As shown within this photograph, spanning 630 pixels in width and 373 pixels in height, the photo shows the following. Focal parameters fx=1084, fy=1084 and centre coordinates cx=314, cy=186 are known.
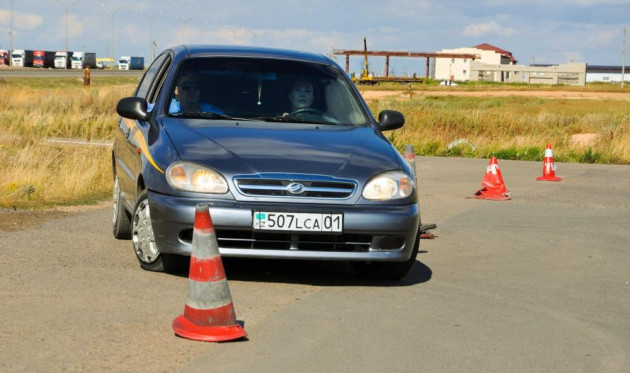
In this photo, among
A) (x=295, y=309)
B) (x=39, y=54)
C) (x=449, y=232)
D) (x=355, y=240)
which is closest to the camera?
(x=295, y=309)

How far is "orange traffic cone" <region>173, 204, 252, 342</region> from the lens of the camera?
559cm

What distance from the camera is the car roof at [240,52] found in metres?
8.82

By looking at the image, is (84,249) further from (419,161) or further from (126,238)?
(419,161)

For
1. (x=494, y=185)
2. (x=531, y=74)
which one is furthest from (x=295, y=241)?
(x=531, y=74)

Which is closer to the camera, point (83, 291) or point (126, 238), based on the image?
point (83, 291)

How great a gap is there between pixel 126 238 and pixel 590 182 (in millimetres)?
9915

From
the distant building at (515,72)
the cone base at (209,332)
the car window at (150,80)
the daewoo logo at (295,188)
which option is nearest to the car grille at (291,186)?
the daewoo logo at (295,188)

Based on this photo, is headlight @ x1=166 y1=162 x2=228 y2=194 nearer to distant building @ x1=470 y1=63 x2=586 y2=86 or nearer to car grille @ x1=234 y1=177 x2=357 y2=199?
car grille @ x1=234 y1=177 x2=357 y2=199

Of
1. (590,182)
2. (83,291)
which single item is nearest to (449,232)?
(83,291)

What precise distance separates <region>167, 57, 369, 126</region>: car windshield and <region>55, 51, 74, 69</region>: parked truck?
122833mm

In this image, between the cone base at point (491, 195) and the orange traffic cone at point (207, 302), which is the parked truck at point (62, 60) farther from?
the orange traffic cone at point (207, 302)

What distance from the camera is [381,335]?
5.87m

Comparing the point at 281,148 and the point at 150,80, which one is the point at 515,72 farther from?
the point at 281,148

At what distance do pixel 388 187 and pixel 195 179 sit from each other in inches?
51.1
